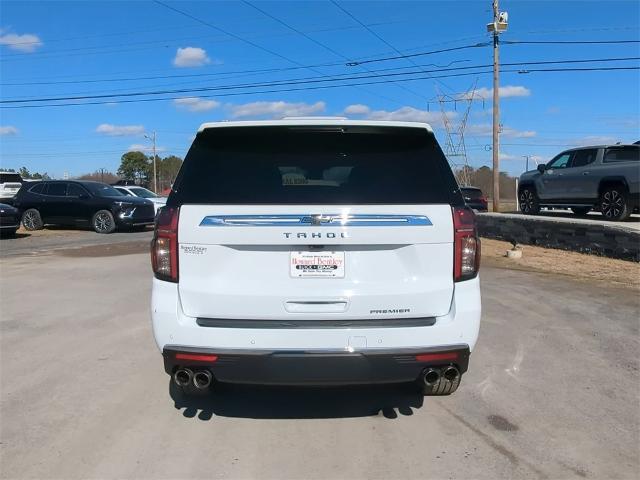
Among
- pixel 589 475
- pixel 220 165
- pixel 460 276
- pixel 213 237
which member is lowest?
pixel 589 475

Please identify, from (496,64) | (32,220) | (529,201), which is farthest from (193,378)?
(496,64)

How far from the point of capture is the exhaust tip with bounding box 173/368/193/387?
3.53m

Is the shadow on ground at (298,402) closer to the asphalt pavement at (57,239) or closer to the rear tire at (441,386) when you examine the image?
the rear tire at (441,386)

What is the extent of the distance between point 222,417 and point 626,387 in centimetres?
317

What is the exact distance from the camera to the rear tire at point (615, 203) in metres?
14.4

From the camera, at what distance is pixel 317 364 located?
335cm

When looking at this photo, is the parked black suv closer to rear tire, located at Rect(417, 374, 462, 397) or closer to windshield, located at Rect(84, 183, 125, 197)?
windshield, located at Rect(84, 183, 125, 197)

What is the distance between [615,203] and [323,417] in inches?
515

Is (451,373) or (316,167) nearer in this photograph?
(451,373)

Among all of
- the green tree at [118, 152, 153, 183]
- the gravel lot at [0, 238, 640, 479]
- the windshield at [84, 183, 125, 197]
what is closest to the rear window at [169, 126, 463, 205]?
the gravel lot at [0, 238, 640, 479]

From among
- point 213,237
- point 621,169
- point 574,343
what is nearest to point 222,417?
point 213,237

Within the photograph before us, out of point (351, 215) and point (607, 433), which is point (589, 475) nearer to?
point (607, 433)

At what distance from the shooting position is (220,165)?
12.0 feet

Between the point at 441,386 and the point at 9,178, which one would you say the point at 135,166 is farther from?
the point at 441,386
